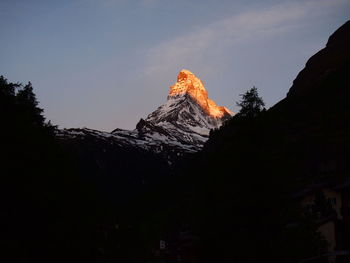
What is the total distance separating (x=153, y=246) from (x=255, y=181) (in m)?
97.6

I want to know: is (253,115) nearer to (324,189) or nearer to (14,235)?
(14,235)

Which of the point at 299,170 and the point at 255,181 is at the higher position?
the point at 299,170

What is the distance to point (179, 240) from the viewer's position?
91.1 m

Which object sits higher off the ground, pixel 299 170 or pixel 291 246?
pixel 299 170

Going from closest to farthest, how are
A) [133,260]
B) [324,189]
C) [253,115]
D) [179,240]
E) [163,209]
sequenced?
[253,115], [324,189], [179,240], [133,260], [163,209]

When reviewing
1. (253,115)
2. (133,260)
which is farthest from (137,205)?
(253,115)

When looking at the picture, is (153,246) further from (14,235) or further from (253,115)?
(14,235)

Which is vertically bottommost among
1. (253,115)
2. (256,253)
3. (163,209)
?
(256,253)

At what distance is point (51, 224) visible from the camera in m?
27.1

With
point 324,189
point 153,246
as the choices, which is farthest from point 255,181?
point 153,246

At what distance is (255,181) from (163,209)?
142 metres

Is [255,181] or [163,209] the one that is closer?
[255,181]

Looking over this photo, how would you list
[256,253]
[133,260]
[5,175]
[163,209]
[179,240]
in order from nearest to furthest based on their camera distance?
[5,175] < [256,253] < [179,240] < [133,260] < [163,209]

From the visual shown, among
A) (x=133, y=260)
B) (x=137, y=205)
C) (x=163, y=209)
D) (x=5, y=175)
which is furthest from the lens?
(x=137, y=205)
